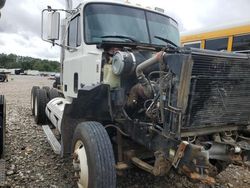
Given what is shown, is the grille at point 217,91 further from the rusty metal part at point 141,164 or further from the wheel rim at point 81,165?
the wheel rim at point 81,165

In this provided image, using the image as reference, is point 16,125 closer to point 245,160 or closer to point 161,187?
point 161,187

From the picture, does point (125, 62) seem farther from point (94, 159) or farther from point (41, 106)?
point (41, 106)

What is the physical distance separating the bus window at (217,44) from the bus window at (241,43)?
338 mm

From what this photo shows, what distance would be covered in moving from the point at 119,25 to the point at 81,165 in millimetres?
1960

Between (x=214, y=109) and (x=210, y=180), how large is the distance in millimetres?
652

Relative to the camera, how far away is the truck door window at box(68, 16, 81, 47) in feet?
14.9

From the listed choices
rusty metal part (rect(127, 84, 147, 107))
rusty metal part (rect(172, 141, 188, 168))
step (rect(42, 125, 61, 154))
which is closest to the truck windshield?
rusty metal part (rect(127, 84, 147, 107))

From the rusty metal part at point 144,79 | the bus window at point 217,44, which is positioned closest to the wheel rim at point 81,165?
the rusty metal part at point 144,79

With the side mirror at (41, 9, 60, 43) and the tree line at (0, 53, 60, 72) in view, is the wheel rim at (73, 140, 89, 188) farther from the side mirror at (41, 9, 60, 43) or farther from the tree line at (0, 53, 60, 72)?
the tree line at (0, 53, 60, 72)

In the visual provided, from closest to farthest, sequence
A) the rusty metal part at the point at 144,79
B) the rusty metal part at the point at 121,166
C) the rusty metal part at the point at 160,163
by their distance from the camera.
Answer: the rusty metal part at the point at 160,163 < the rusty metal part at the point at 144,79 < the rusty metal part at the point at 121,166

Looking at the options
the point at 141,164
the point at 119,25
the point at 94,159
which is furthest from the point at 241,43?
the point at 94,159

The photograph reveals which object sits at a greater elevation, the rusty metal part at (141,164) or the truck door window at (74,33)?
the truck door window at (74,33)

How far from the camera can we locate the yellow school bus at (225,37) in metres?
8.37

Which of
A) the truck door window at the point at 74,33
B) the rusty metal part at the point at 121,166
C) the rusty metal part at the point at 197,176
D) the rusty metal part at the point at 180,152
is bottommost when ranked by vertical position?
the rusty metal part at the point at 121,166
